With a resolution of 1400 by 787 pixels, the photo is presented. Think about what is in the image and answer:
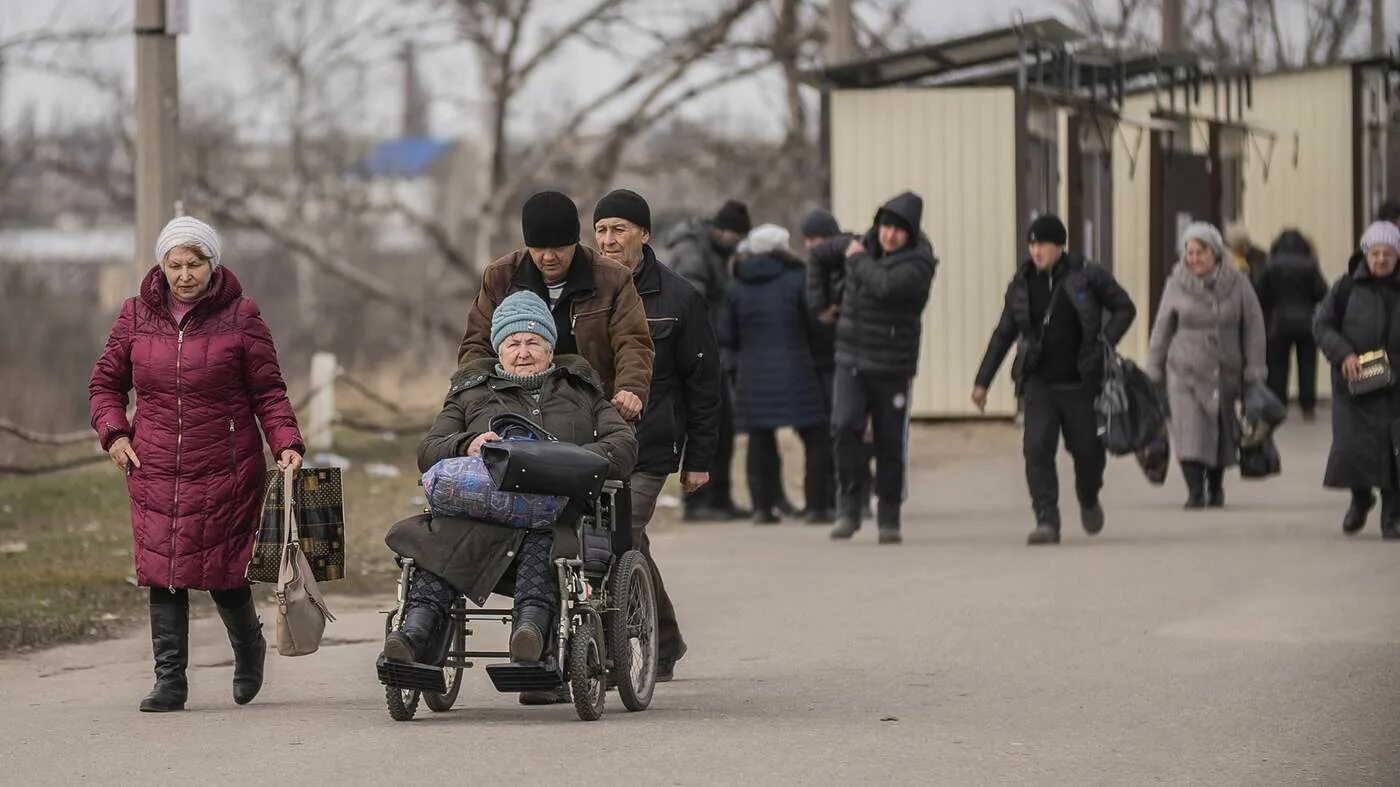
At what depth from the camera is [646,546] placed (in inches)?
350

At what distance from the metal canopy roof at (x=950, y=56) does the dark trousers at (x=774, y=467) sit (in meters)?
5.27

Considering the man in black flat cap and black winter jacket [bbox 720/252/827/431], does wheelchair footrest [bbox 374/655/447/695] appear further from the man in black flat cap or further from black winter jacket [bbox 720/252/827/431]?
black winter jacket [bbox 720/252/827/431]

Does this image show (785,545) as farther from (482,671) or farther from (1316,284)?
(1316,284)

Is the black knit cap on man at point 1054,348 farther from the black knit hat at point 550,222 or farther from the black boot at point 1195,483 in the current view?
the black knit hat at point 550,222

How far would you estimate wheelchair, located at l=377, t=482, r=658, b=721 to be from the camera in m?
7.47

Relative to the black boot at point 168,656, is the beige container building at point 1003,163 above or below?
above

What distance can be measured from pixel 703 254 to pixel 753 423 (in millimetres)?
1079

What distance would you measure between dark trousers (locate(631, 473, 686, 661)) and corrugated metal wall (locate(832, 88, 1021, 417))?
13.1 m

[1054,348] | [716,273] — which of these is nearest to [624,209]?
[1054,348]

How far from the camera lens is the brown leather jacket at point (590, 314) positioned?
8.23 meters

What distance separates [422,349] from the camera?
34.9 metres

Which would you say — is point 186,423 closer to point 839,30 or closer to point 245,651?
point 245,651

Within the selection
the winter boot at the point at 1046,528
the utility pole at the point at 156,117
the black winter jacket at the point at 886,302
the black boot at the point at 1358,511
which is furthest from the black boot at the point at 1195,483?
the utility pole at the point at 156,117

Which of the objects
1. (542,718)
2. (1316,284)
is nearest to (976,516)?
(1316,284)
